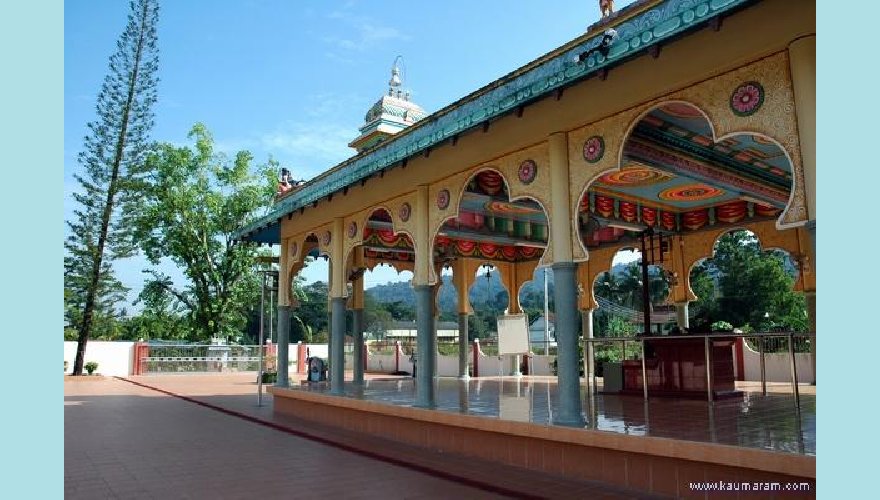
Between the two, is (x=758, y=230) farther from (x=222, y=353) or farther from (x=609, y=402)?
(x=222, y=353)

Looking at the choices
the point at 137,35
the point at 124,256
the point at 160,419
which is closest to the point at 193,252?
the point at 124,256

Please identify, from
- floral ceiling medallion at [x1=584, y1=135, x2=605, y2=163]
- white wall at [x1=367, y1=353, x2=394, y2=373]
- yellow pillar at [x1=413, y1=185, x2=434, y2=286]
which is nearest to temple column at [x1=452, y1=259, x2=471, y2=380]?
yellow pillar at [x1=413, y1=185, x2=434, y2=286]

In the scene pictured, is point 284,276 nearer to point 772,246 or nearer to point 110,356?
point 772,246

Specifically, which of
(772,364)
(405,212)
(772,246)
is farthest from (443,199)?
(772,364)

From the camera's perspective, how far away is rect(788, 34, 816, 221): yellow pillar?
4254 mm

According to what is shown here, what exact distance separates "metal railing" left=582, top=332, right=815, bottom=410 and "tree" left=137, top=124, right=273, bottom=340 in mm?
18084

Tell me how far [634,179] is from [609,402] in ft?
10.7

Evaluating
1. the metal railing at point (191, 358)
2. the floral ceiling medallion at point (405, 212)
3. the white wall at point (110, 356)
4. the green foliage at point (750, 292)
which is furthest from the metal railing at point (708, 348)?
the white wall at point (110, 356)

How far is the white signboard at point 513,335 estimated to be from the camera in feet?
27.1

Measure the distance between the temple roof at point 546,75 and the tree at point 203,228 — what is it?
2127 cm

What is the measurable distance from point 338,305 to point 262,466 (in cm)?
378

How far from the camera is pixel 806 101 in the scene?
4.31m

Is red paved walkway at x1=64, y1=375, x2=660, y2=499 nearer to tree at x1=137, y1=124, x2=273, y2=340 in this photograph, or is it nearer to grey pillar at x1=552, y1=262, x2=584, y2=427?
grey pillar at x1=552, y1=262, x2=584, y2=427

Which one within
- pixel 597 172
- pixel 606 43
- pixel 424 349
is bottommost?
pixel 424 349
